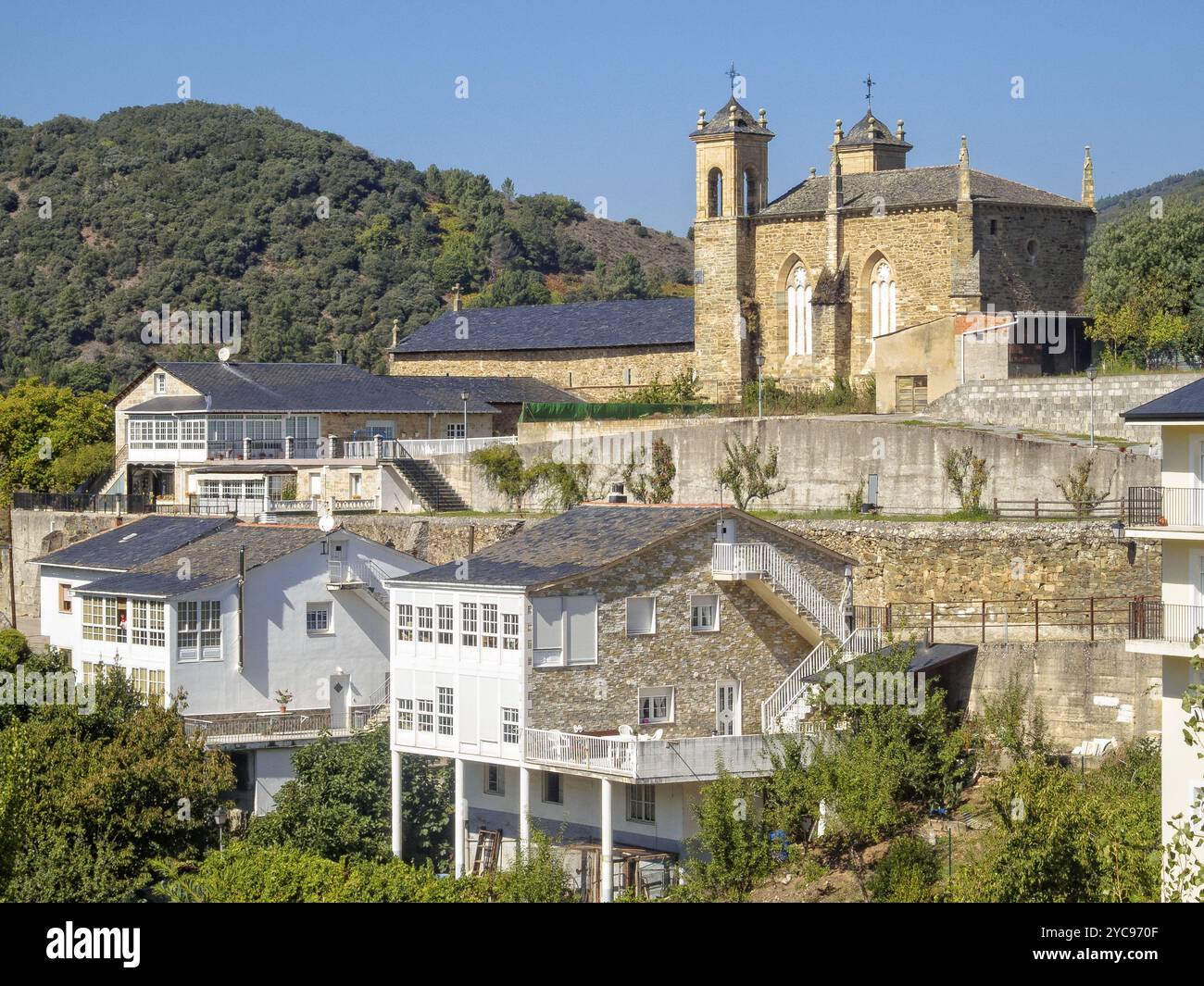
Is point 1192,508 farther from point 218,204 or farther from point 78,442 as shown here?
point 218,204

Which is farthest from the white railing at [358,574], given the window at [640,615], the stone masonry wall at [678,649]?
the stone masonry wall at [678,649]

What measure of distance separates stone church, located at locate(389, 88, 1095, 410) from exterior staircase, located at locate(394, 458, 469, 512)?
11.1 m

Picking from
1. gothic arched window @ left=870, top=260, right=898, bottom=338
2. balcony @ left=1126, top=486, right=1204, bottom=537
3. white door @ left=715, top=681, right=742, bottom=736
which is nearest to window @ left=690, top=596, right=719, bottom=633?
white door @ left=715, top=681, right=742, bottom=736

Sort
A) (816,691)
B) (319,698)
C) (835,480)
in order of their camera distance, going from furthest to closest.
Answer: (835,480) < (319,698) < (816,691)

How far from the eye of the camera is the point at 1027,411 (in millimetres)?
52750

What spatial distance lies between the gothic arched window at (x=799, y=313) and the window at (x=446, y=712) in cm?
3506

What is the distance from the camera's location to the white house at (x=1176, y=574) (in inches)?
1139

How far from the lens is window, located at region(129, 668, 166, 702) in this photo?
4438 cm

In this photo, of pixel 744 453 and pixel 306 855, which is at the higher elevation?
pixel 744 453

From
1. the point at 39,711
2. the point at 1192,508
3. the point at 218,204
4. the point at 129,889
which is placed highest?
the point at 218,204

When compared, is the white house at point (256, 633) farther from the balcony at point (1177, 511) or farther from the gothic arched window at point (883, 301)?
the gothic arched window at point (883, 301)

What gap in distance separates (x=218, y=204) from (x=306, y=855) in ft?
415
